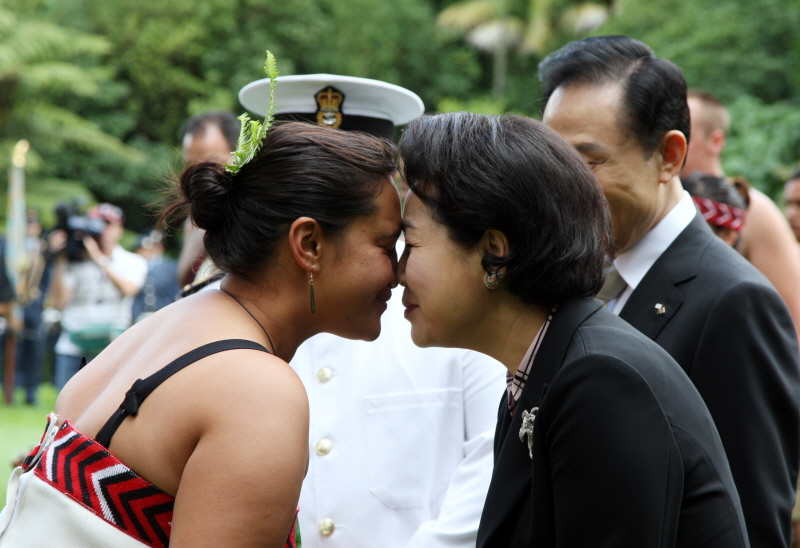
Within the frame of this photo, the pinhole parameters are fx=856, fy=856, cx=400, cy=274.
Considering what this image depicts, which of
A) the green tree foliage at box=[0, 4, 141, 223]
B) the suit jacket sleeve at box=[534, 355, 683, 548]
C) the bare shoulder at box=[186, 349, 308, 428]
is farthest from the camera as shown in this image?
the green tree foliage at box=[0, 4, 141, 223]

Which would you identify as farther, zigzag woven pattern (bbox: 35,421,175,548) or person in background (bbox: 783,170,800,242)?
person in background (bbox: 783,170,800,242)

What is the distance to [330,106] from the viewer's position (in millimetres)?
3182

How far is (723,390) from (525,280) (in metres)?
0.80

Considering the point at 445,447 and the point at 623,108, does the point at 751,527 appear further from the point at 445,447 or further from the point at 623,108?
the point at 623,108

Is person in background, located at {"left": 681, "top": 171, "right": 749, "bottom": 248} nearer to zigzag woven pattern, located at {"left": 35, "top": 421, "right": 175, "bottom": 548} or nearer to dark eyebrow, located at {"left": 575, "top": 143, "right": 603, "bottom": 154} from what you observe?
dark eyebrow, located at {"left": 575, "top": 143, "right": 603, "bottom": 154}

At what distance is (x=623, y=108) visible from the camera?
9.73 feet

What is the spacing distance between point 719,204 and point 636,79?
4.52 ft

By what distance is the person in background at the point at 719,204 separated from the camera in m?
4.05

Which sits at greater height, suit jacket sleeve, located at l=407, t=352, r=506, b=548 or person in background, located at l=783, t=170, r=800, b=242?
suit jacket sleeve, located at l=407, t=352, r=506, b=548

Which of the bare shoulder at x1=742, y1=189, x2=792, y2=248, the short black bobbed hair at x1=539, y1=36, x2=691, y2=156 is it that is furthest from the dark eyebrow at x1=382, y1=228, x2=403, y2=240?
the bare shoulder at x1=742, y1=189, x2=792, y2=248

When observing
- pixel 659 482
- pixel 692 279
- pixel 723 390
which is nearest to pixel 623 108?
pixel 692 279

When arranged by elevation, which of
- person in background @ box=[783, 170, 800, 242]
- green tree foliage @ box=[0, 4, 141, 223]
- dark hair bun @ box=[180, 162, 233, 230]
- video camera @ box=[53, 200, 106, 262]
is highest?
dark hair bun @ box=[180, 162, 233, 230]

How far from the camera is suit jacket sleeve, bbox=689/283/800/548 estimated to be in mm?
2387

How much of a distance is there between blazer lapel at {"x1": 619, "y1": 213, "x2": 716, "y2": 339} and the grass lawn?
5497mm
